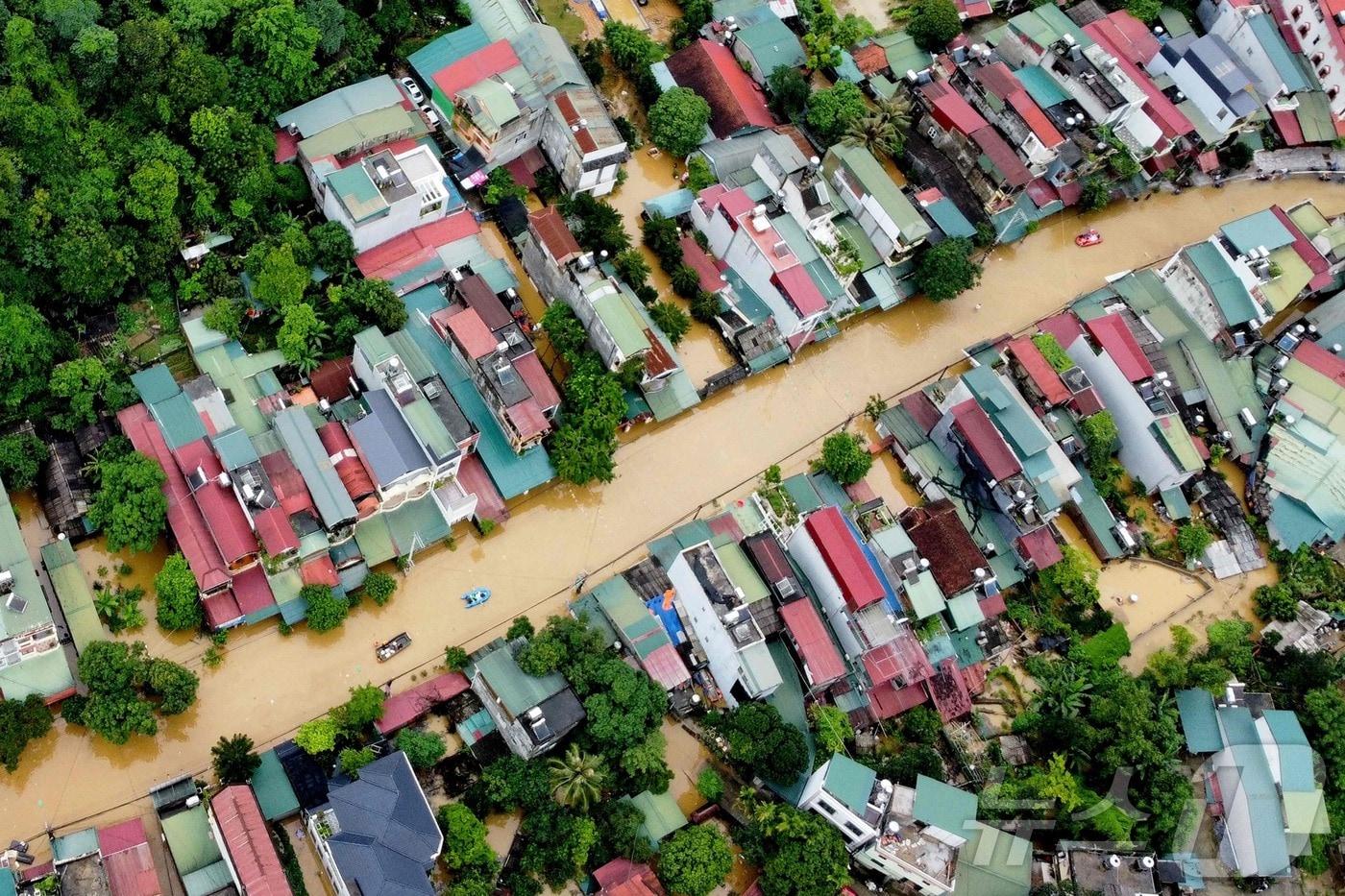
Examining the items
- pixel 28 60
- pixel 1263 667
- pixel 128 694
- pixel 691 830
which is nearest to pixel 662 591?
pixel 691 830

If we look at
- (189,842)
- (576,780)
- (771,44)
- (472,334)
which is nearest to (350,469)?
(472,334)

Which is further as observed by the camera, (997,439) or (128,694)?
(997,439)

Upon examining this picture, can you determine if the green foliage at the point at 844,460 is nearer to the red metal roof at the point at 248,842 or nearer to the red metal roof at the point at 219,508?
the red metal roof at the point at 219,508

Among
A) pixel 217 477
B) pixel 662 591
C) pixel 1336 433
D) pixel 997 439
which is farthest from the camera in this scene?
pixel 1336 433

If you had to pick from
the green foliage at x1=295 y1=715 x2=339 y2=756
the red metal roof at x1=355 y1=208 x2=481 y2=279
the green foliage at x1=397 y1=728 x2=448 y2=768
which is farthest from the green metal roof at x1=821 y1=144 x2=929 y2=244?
the green foliage at x1=295 y1=715 x2=339 y2=756

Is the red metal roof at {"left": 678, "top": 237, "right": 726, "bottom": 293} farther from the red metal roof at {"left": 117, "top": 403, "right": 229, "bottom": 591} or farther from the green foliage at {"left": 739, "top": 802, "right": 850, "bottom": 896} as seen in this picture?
the red metal roof at {"left": 117, "top": 403, "right": 229, "bottom": 591}

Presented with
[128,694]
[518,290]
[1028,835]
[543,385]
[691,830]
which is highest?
[518,290]

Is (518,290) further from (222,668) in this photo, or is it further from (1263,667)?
(1263,667)
